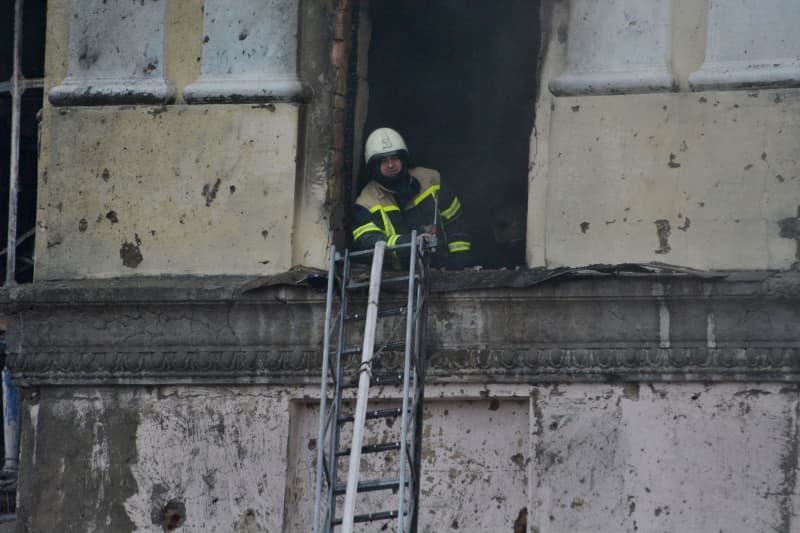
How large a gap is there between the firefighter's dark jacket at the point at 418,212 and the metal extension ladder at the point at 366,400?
1.85 feet

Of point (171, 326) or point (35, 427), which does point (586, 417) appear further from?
point (35, 427)

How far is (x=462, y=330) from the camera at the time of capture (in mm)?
12664

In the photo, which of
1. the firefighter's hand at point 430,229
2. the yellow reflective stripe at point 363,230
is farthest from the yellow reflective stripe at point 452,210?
the yellow reflective stripe at point 363,230

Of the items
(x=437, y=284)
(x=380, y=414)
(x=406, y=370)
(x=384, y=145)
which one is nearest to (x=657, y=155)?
(x=437, y=284)

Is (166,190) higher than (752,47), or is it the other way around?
(752,47)

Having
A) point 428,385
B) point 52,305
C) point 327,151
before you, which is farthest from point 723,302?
point 52,305

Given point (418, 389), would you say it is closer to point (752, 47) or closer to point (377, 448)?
point (377, 448)

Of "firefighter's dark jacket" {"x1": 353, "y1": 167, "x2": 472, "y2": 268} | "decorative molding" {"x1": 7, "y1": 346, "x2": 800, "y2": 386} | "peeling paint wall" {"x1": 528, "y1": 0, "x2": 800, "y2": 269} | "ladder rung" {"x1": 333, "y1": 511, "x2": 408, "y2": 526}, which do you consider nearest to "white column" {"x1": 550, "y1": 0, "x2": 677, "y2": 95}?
"peeling paint wall" {"x1": 528, "y1": 0, "x2": 800, "y2": 269}

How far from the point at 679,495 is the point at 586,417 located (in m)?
0.72

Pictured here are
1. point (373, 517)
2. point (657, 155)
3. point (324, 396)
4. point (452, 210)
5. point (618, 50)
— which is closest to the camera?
point (373, 517)

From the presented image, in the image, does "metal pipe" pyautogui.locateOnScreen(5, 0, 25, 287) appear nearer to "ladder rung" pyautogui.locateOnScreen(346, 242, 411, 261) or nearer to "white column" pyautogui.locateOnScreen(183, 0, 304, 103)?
"white column" pyautogui.locateOnScreen(183, 0, 304, 103)

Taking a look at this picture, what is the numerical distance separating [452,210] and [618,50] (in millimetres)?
1720

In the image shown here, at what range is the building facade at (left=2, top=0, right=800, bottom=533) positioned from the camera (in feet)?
40.2

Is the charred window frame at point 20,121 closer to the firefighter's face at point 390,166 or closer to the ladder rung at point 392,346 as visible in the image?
the firefighter's face at point 390,166
